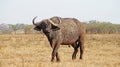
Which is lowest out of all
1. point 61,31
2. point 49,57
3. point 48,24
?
point 49,57

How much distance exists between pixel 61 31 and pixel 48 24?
48.5 inches

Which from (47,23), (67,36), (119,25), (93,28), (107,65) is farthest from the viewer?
(119,25)

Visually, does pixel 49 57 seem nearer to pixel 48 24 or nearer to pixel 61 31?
pixel 61 31

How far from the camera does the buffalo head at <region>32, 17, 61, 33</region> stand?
15957 mm

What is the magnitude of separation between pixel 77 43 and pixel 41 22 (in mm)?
3463

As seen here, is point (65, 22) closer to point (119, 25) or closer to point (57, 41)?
point (57, 41)

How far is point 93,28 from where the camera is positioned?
76.2 m

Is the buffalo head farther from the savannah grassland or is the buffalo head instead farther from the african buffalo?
the savannah grassland

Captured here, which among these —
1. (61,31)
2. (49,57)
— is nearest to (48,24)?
(61,31)

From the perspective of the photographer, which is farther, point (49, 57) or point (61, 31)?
point (49, 57)

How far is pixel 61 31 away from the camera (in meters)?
17.1

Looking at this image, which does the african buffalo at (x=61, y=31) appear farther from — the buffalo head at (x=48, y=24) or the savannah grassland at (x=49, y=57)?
the savannah grassland at (x=49, y=57)

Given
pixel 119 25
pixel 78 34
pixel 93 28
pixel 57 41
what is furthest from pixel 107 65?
pixel 119 25

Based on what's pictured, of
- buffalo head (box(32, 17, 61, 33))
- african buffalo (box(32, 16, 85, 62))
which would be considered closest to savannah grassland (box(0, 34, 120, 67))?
african buffalo (box(32, 16, 85, 62))
